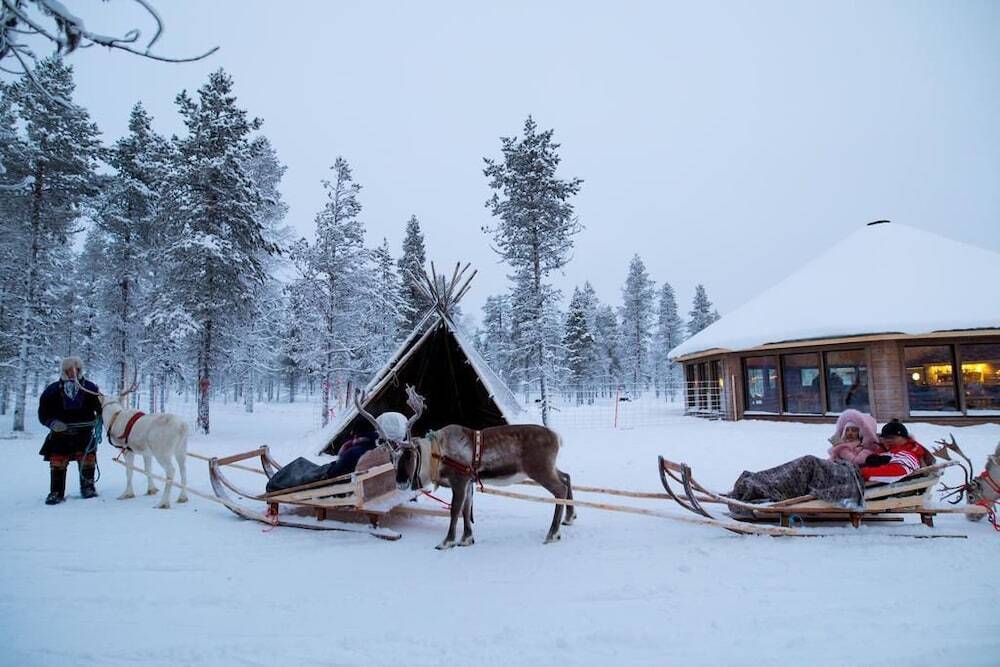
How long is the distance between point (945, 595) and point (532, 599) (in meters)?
3.31

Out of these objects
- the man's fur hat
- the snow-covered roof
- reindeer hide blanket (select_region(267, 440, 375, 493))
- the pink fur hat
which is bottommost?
reindeer hide blanket (select_region(267, 440, 375, 493))

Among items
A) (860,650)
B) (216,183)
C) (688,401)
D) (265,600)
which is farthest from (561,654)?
(688,401)

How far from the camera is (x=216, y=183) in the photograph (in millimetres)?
16453

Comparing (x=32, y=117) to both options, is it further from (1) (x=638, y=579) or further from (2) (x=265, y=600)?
(1) (x=638, y=579)

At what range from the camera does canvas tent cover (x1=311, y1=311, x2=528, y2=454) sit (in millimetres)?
9922

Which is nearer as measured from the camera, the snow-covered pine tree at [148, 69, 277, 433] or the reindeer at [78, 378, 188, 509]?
the reindeer at [78, 378, 188, 509]

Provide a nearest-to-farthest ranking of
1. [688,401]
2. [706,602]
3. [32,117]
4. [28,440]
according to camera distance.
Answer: [706,602], [28,440], [32,117], [688,401]

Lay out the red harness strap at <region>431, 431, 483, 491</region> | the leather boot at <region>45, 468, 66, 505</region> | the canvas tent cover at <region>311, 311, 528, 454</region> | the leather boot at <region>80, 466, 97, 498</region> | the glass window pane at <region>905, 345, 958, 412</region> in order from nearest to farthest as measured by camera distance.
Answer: the red harness strap at <region>431, 431, 483, 491</region>
the leather boot at <region>45, 468, 66, 505</region>
the leather boot at <region>80, 466, 97, 498</region>
the canvas tent cover at <region>311, 311, 528, 454</region>
the glass window pane at <region>905, 345, 958, 412</region>

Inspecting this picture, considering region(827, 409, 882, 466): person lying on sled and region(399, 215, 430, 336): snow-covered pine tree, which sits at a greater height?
region(399, 215, 430, 336): snow-covered pine tree

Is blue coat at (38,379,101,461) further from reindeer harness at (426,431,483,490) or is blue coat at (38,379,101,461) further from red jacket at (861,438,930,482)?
red jacket at (861,438,930,482)

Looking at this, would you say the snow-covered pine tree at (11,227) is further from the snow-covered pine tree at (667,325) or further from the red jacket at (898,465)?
the snow-covered pine tree at (667,325)

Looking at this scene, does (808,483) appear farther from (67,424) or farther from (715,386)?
(715,386)

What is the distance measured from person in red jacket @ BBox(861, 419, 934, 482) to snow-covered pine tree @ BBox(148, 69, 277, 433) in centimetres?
1716

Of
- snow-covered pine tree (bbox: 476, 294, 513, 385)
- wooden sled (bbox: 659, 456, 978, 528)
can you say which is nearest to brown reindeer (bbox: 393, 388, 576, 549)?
A: wooden sled (bbox: 659, 456, 978, 528)
